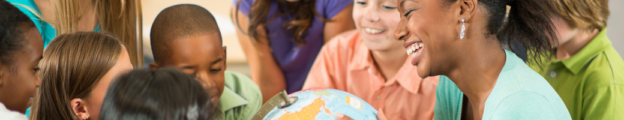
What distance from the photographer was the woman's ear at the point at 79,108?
1.20 metres

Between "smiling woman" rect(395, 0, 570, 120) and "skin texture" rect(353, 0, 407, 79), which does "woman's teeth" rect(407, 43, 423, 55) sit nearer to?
"smiling woman" rect(395, 0, 570, 120)

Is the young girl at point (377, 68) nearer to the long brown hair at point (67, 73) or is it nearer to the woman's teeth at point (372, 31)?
the woman's teeth at point (372, 31)

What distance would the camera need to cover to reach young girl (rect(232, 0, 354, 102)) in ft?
7.79

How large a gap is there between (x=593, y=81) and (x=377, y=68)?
0.82 metres

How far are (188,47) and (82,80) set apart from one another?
34cm

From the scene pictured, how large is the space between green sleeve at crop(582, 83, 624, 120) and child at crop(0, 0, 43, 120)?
1.76m

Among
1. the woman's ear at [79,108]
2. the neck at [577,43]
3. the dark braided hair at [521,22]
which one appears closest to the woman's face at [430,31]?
the dark braided hair at [521,22]

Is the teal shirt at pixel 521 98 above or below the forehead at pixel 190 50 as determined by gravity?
below

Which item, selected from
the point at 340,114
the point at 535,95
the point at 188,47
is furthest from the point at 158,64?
the point at 535,95

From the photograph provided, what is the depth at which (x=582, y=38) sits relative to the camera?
1.72 m

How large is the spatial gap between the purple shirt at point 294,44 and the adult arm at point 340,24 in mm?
25

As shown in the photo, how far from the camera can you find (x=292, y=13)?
7.95 ft

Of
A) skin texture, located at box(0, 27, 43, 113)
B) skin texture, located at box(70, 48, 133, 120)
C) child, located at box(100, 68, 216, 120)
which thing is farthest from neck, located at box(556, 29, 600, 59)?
skin texture, located at box(0, 27, 43, 113)

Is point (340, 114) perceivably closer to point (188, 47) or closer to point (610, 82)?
point (188, 47)
